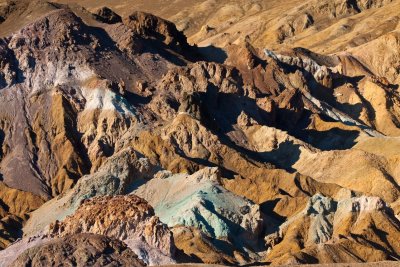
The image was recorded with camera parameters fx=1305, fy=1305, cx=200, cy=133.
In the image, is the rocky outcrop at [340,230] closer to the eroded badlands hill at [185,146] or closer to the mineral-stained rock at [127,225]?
the eroded badlands hill at [185,146]

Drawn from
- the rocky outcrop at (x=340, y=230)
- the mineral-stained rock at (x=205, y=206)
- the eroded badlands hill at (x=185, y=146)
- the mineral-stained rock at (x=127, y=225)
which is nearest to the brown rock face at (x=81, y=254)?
the eroded badlands hill at (x=185, y=146)

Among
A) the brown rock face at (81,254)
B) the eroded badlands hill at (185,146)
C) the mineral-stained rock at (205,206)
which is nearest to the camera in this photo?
the brown rock face at (81,254)

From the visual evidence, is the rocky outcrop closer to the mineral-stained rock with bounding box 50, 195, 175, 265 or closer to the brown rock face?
the mineral-stained rock with bounding box 50, 195, 175, 265

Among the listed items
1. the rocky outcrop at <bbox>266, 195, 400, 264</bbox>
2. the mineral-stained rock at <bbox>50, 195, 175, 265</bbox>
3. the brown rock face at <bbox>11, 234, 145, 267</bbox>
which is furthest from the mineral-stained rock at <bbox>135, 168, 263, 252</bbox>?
the brown rock face at <bbox>11, 234, 145, 267</bbox>

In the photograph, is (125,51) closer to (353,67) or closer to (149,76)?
(149,76)

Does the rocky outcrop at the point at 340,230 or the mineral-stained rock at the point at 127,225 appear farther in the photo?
the rocky outcrop at the point at 340,230
